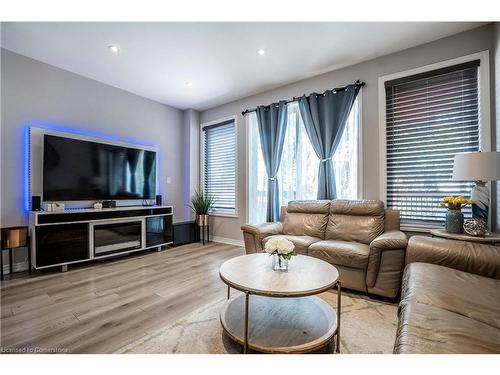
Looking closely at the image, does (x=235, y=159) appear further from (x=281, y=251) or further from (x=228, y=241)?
(x=281, y=251)

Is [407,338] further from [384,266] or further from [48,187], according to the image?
[48,187]

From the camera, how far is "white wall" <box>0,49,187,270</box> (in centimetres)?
293

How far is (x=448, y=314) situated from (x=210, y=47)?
319 cm

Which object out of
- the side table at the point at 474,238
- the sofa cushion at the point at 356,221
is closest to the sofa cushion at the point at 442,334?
the side table at the point at 474,238

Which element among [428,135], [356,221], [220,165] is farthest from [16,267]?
[428,135]

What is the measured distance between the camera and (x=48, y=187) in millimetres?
3098

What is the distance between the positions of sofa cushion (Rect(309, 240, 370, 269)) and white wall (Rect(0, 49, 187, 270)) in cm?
337

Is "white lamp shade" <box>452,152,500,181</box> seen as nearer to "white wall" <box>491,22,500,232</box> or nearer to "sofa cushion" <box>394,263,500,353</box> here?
"white wall" <box>491,22,500,232</box>

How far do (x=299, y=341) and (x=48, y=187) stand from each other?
3534 millimetres

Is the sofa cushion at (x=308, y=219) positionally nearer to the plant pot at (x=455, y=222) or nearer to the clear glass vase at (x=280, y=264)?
the plant pot at (x=455, y=222)

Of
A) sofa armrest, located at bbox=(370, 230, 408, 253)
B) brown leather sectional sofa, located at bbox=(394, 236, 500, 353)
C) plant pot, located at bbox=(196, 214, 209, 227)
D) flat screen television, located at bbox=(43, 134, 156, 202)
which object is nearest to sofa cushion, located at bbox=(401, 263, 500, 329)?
brown leather sectional sofa, located at bbox=(394, 236, 500, 353)

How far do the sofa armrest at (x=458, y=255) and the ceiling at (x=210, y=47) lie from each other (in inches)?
86.9

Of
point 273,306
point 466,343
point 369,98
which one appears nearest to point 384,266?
point 273,306
